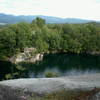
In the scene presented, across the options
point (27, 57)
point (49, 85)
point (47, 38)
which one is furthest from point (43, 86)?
point (47, 38)

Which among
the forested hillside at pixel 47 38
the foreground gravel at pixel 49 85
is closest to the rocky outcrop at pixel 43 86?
the foreground gravel at pixel 49 85

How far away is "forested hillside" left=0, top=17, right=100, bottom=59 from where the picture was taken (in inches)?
2704

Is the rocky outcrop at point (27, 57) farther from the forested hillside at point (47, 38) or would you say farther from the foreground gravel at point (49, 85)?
the foreground gravel at point (49, 85)

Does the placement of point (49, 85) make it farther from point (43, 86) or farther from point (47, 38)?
point (47, 38)

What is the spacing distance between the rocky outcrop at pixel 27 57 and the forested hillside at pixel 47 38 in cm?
140

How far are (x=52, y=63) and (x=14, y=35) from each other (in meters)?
14.2

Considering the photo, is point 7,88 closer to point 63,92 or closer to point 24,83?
point 24,83

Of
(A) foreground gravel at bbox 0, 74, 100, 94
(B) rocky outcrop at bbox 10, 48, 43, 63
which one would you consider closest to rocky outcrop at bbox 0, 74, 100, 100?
(A) foreground gravel at bbox 0, 74, 100, 94

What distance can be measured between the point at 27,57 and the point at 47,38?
15365mm

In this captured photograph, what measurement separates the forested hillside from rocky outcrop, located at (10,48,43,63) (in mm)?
1404

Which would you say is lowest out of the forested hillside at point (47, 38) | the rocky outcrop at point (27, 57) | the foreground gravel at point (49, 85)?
the rocky outcrop at point (27, 57)

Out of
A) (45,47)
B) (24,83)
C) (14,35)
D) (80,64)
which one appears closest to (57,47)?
(45,47)

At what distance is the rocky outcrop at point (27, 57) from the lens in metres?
66.3

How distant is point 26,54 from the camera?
6919cm
